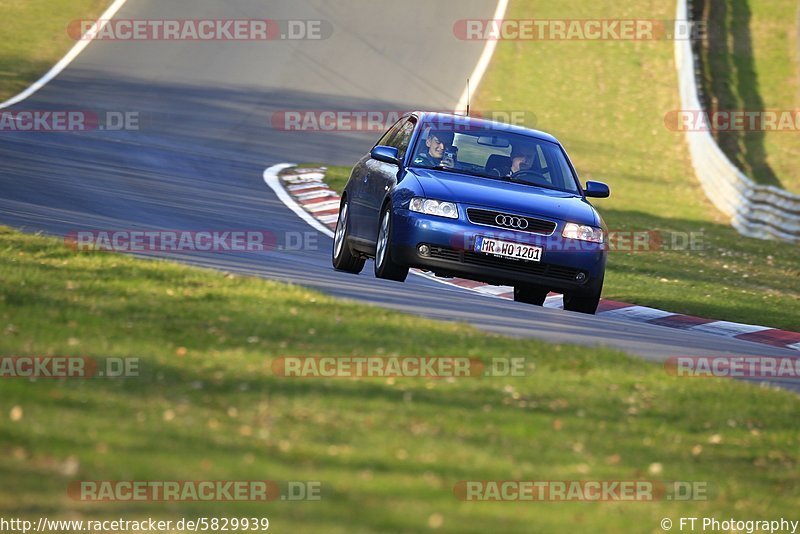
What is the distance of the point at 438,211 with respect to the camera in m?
12.3

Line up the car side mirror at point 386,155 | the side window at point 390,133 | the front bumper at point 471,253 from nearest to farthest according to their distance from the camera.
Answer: the front bumper at point 471,253, the car side mirror at point 386,155, the side window at point 390,133

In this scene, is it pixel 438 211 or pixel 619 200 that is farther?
pixel 619 200

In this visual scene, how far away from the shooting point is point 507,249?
40.4ft

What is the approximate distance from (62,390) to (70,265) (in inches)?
159

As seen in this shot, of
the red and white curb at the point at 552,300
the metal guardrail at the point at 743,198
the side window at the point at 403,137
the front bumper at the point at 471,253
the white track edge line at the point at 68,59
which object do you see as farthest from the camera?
the white track edge line at the point at 68,59

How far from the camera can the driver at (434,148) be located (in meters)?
13.3

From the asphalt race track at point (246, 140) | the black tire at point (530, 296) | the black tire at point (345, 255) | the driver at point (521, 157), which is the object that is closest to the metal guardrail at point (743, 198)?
the asphalt race track at point (246, 140)

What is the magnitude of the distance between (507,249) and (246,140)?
1518 centimetres

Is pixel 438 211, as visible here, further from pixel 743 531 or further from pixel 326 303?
pixel 743 531

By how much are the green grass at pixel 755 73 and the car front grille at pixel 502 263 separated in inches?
684

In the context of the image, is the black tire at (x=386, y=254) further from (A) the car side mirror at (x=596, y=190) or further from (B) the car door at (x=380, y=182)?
(A) the car side mirror at (x=596, y=190)

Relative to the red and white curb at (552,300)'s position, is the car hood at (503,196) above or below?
above

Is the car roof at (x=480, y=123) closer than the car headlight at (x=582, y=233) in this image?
No

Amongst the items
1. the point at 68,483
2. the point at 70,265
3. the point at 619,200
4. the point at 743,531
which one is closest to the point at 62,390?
the point at 68,483
